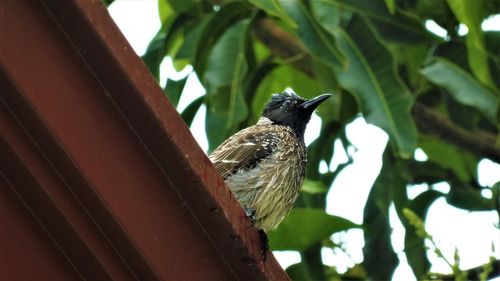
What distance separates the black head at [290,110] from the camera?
6328 millimetres

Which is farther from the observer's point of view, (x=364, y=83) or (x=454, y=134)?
A: (x=454, y=134)

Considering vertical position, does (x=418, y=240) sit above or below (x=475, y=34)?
below

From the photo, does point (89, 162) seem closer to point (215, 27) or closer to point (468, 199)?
point (215, 27)

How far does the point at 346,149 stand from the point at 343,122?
0.46 meters

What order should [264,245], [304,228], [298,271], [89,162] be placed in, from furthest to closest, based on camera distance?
[298,271] < [304,228] < [264,245] < [89,162]

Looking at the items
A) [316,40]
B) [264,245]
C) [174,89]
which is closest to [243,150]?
[316,40]

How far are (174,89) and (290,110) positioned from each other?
712 mm

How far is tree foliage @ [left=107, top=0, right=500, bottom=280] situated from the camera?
5.47 meters

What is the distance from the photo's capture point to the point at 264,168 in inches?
212

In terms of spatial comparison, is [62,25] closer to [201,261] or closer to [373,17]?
[201,261]

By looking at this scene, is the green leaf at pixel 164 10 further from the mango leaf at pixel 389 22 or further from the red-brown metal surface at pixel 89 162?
the red-brown metal surface at pixel 89 162

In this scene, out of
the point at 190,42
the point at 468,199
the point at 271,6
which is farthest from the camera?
the point at 468,199

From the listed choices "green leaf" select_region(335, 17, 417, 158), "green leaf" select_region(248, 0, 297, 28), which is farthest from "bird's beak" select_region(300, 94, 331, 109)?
"green leaf" select_region(248, 0, 297, 28)

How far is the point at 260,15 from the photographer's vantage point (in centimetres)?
599
